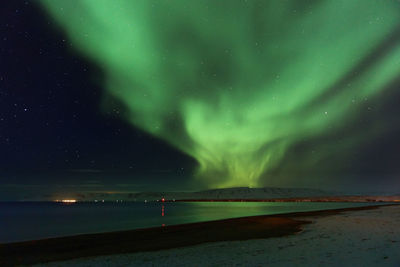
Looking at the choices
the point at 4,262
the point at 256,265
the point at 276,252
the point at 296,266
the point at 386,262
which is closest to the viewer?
the point at 386,262

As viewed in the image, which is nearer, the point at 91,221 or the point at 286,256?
the point at 286,256

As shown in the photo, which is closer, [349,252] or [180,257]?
[349,252]

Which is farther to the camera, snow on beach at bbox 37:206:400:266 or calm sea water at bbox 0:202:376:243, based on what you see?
calm sea water at bbox 0:202:376:243

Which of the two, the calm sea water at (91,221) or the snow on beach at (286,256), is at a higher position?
the calm sea water at (91,221)

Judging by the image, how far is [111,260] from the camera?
17.0 metres

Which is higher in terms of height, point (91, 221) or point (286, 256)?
point (91, 221)

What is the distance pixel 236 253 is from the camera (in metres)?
16.6

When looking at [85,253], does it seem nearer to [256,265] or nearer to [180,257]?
[180,257]

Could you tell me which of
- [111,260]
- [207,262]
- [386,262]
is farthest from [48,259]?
[386,262]

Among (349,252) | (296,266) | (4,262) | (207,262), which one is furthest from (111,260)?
(349,252)

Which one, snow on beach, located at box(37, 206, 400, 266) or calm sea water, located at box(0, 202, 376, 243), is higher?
calm sea water, located at box(0, 202, 376, 243)

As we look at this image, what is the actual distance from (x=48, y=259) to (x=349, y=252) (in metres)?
16.7

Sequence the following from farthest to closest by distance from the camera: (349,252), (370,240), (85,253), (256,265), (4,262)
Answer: (85,253)
(4,262)
(370,240)
(349,252)
(256,265)

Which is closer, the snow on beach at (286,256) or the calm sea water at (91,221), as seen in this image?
the snow on beach at (286,256)
